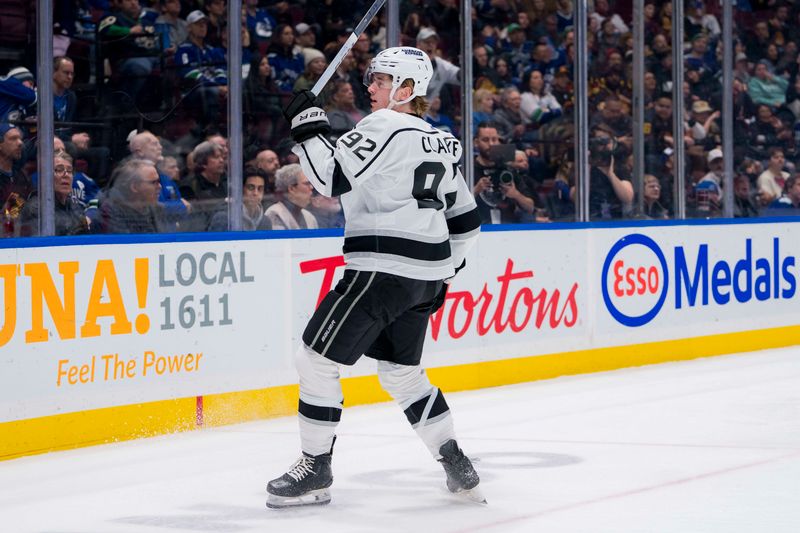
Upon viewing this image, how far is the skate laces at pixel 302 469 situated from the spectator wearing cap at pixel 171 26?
9.84ft

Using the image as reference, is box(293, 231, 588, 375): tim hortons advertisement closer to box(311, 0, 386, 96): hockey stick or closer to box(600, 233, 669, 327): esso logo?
box(600, 233, 669, 327): esso logo

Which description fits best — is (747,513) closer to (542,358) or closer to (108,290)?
(108,290)

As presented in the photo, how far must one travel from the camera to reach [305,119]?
417cm

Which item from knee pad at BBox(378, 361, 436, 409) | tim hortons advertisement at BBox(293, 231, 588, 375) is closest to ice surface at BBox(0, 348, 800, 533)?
knee pad at BBox(378, 361, 436, 409)

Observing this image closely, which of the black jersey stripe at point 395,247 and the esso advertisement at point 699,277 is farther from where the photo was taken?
the esso advertisement at point 699,277

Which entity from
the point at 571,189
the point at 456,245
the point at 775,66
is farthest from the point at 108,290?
the point at 775,66

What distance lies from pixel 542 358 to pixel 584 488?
3434 millimetres

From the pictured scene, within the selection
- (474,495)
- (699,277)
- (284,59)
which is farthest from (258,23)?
(699,277)

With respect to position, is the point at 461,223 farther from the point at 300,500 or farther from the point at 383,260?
the point at 300,500

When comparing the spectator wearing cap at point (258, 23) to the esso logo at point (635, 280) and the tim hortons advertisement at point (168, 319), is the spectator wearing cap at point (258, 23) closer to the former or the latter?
the tim hortons advertisement at point (168, 319)

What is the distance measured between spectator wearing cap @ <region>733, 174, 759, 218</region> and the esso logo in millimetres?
1084

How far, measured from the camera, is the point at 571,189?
28.2 feet

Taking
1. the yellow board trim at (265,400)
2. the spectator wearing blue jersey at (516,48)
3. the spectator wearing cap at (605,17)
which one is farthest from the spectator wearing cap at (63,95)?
the spectator wearing cap at (605,17)

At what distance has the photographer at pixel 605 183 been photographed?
342 inches
